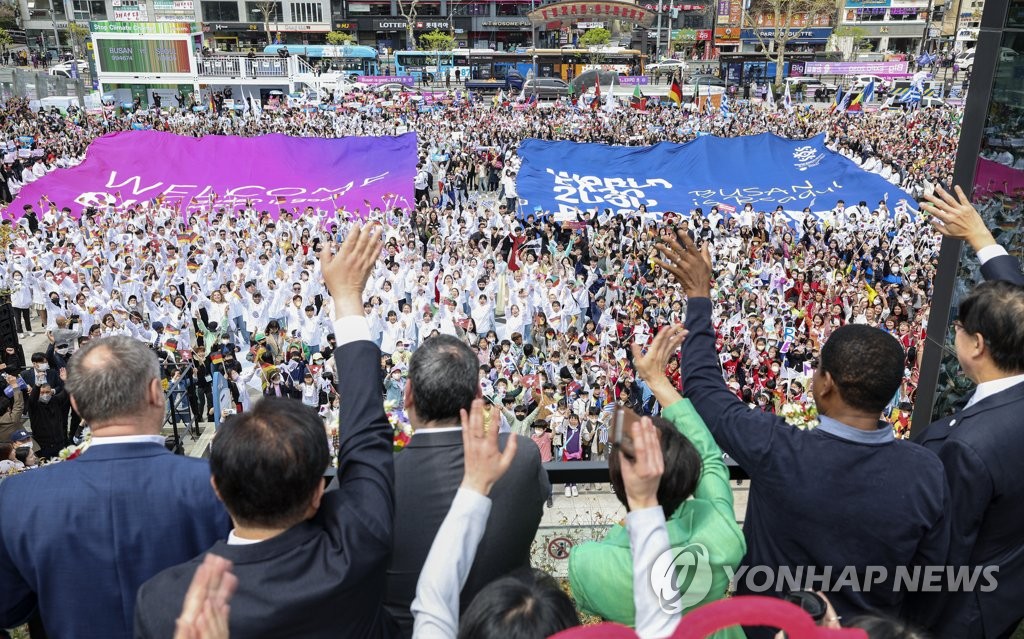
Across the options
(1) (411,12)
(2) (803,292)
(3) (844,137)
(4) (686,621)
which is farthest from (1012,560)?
(1) (411,12)

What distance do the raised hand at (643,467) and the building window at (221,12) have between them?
238 ft

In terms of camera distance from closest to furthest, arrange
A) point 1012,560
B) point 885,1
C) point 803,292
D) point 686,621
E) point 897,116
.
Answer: point 686,621 → point 1012,560 → point 803,292 → point 897,116 → point 885,1

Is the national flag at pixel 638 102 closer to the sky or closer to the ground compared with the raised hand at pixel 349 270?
closer to the ground

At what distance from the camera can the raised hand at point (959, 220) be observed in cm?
251

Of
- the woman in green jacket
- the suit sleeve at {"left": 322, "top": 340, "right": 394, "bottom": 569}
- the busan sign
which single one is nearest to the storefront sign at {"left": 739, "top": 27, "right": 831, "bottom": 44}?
the busan sign

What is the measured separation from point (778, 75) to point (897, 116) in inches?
750

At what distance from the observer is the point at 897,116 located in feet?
101

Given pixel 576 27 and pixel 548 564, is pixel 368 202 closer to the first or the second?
pixel 548 564

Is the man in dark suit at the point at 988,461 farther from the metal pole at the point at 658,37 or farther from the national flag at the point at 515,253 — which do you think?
the metal pole at the point at 658,37

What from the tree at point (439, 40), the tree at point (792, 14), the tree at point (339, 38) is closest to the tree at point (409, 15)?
the tree at point (439, 40)

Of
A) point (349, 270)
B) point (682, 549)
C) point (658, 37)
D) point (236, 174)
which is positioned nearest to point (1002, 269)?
point (682, 549)

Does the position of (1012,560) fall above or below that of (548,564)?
above

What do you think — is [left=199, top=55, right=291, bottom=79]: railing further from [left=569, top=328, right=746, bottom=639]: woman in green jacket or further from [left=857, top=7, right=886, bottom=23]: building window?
[left=857, top=7, right=886, bottom=23]: building window

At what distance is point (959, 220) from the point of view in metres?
2.55
